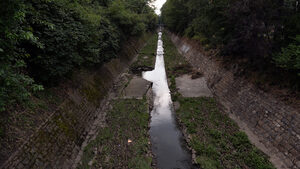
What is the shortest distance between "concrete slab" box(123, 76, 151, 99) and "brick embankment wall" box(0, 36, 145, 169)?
2392 millimetres

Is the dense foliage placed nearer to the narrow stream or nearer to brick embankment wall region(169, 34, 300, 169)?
the narrow stream

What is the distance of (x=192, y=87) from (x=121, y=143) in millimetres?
10372

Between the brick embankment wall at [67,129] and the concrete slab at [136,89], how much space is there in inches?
94.2

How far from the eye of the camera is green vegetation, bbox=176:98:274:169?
793 cm

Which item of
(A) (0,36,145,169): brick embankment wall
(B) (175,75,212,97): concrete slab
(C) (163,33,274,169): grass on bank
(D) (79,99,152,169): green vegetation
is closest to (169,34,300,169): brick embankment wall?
(C) (163,33,274,169): grass on bank

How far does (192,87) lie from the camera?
17.0m

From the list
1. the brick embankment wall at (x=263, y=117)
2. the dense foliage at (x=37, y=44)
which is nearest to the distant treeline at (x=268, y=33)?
the brick embankment wall at (x=263, y=117)

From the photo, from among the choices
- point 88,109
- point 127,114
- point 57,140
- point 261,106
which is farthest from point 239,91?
point 57,140

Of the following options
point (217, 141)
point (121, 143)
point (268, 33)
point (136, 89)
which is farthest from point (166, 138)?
point (268, 33)

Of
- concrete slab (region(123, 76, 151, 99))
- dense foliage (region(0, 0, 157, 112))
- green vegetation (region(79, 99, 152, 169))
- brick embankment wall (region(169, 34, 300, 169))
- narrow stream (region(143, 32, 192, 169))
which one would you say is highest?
dense foliage (region(0, 0, 157, 112))

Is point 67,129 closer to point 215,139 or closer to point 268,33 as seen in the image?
point 215,139

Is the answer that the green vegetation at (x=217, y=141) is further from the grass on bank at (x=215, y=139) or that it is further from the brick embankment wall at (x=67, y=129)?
the brick embankment wall at (x=67, y=129)

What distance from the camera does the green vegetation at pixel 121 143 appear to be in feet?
27.0

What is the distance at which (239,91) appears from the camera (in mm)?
12344
